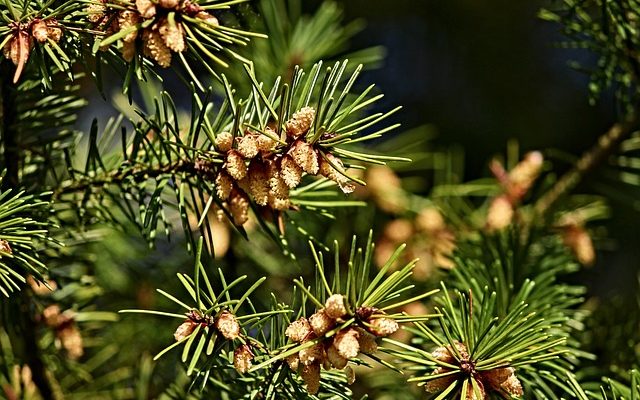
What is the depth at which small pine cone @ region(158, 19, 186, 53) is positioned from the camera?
505 mm

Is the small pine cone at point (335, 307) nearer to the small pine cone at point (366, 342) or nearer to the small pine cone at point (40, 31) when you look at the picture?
the small pine cone at point (366, 342)

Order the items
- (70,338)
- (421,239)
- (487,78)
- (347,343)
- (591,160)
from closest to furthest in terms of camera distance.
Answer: (347,343)
(70,338)
(591,160)
(421,239)
(487,78)

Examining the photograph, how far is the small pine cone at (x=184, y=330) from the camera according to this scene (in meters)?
0.52

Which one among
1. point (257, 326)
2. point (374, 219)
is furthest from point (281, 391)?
point (374, 219)

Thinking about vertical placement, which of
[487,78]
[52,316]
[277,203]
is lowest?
[487,78]

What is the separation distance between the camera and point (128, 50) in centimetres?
53

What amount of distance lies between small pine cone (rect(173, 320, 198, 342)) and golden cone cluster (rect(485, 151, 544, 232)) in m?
0.50

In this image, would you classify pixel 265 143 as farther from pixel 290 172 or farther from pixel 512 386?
pixel 512 386

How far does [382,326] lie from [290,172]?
0.39 ft

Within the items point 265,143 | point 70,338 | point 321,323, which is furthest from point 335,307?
point 70,338

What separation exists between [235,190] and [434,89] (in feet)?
4.59

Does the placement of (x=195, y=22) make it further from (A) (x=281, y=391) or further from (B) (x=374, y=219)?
(B) (x=374, y=219)

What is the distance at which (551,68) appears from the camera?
1961 millimetres

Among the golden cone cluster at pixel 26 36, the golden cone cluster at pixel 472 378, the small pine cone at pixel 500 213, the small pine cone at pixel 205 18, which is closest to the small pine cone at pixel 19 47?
the golden cone cluster at pixel 26 36
